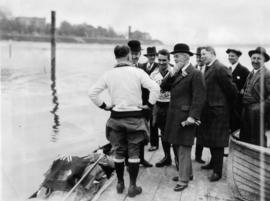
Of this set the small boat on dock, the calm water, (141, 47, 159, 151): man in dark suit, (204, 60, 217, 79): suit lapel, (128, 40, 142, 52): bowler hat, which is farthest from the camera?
the calm water

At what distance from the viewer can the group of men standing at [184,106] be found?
369cm

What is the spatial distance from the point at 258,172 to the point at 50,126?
9.37 m

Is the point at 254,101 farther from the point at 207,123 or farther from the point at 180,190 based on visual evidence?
the point at 180,190

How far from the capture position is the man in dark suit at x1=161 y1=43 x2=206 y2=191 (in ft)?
12.1

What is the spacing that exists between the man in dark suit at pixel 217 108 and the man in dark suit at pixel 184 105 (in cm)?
42

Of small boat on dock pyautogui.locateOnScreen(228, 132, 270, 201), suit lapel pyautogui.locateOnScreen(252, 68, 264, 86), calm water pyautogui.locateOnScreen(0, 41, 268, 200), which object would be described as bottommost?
calm water pyautogui.locateOnScreen(0, 41, 268, 200)

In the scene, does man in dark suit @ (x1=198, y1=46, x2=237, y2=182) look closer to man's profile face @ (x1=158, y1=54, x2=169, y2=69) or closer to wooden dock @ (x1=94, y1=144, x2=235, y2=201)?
wooden dock @ (x1=94, y1=144, x2=235, y2=201)

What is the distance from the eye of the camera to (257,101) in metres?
4.15

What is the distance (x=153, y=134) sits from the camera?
18.0ft

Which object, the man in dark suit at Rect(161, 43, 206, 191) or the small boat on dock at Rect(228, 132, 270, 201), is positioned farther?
the man in dark suit at Rect(161, 43, 206, 191)

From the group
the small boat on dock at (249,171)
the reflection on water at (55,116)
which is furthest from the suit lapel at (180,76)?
the reflection on water at (55,116)

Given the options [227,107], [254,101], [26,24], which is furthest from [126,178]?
[26,24]

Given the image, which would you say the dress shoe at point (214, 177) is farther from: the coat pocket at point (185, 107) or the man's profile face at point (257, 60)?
the man's profile face at point (257, 60)

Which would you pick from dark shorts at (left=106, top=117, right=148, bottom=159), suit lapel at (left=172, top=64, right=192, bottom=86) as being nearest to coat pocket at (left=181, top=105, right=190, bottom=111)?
suit lapel at (left=172, top=64, right=192, bottom=86)
